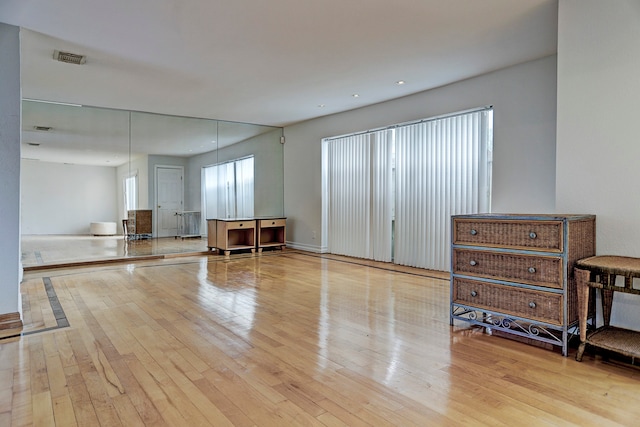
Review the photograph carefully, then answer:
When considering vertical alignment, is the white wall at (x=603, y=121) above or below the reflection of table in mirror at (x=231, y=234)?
above

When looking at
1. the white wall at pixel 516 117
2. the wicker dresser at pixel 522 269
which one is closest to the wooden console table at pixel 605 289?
the wicker dresser at pixel 522 269

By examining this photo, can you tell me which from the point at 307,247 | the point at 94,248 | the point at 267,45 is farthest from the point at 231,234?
the point at 267,45

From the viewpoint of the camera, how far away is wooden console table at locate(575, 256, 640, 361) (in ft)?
7.46

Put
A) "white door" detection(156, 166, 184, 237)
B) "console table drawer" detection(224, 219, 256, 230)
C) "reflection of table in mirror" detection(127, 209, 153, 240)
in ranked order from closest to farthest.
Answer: "reflection of table in mirror" detection(127, 209, 153, 240), "white door" detection(156, 166, 184, 237), "console table drawer" detection(224, 219, 256, 230)

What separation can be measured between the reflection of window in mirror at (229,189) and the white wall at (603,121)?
20.4 ft

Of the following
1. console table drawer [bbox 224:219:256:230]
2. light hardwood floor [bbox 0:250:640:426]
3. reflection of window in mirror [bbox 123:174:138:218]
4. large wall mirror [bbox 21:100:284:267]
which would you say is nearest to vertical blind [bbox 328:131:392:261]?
console table drawer [bbox 224:219:256:230]

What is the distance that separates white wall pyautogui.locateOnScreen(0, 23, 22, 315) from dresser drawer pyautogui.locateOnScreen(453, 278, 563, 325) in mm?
3784

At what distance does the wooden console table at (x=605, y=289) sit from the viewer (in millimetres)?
2273

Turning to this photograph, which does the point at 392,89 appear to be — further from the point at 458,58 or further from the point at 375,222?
the point at 375,222

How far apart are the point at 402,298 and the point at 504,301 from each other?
4.45ft

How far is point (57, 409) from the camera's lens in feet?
6.19

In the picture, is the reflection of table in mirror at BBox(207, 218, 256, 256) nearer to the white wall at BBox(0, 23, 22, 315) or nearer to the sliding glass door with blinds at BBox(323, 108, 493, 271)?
the sliding glass door with blinds at BBox(323, 108, 493, 271)

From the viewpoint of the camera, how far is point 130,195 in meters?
6.98

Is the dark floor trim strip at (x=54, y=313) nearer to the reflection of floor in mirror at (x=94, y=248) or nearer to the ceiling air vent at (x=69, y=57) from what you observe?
the reflection of floor in mirror at (x=94, y=248)
